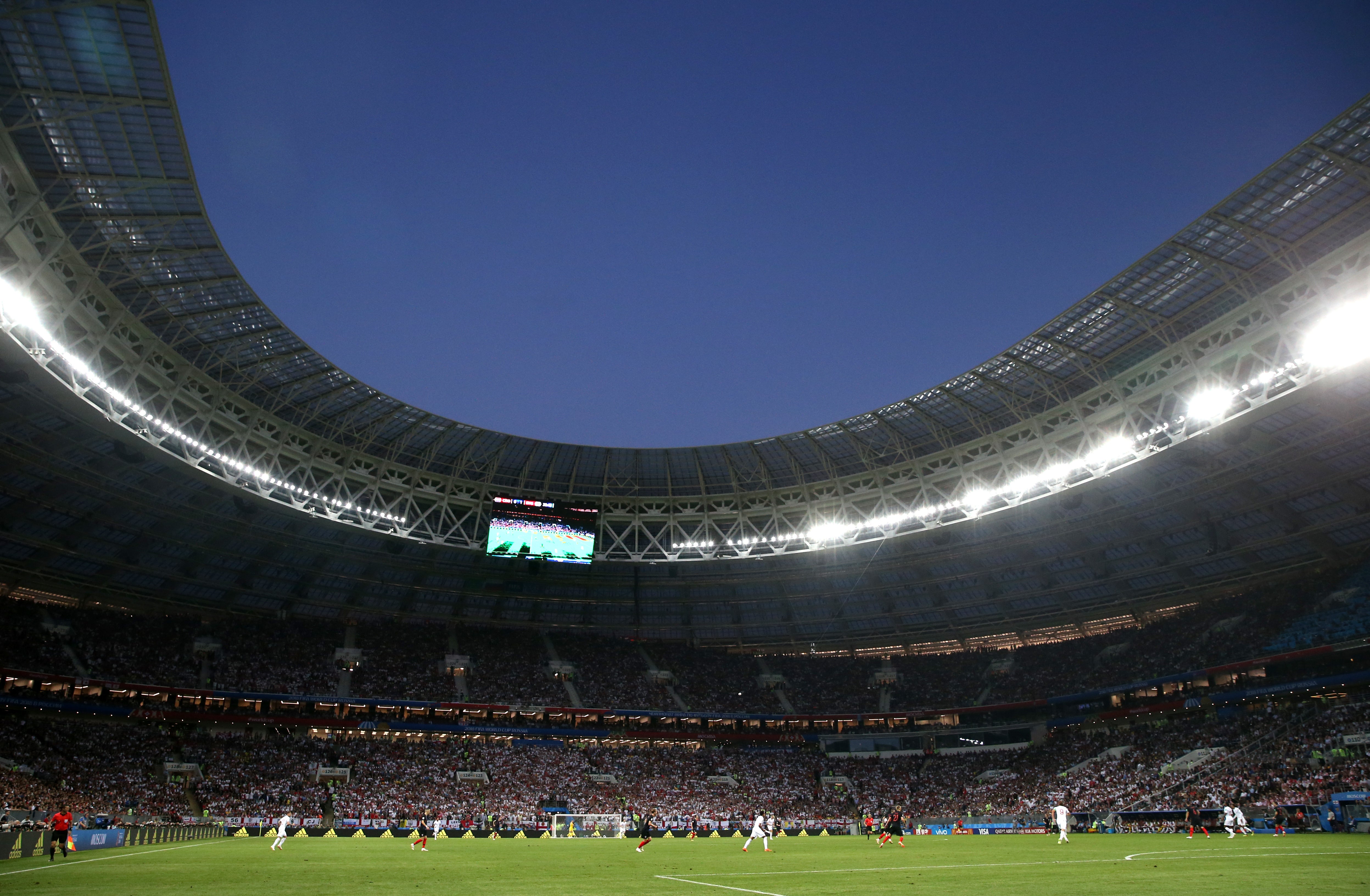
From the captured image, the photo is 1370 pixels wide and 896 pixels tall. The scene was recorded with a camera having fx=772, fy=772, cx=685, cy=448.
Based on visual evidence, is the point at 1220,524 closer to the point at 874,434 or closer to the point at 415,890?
the point at 874,434

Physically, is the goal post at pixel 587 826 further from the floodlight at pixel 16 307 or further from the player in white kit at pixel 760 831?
the floodlight at pixel 16 307

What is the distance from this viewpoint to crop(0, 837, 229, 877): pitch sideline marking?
1719 centimetres

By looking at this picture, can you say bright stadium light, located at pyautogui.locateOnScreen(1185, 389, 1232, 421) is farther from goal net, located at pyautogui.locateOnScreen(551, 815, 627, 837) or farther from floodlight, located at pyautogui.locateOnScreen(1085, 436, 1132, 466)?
goal net, located at pyautogui.locateOnScreen(551, 815, 627, 837)

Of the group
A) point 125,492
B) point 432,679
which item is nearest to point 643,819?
point 432,679

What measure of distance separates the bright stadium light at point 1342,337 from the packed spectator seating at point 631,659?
2378 centimetres

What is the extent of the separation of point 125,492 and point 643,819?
34960mm

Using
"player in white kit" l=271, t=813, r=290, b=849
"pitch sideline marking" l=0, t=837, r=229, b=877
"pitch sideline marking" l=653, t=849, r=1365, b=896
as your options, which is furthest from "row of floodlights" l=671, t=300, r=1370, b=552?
"pitch sideline marking" l=0, t=837, r=229, b=877

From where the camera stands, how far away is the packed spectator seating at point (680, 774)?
1574 inches

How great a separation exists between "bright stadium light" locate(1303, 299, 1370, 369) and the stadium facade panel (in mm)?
405

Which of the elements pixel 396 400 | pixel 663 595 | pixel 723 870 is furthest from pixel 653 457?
pixel 723 870

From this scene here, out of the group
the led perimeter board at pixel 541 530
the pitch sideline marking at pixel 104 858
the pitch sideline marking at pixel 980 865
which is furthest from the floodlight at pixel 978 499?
the pitch sideline marking at pixel 104 858

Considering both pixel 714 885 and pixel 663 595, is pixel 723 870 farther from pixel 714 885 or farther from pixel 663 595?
pixel 663 595

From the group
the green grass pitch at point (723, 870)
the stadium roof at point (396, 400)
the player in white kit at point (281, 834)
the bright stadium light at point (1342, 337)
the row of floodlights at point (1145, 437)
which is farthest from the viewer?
the row of floodlights at point (1145, 437)

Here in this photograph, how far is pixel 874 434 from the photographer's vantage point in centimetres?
4366
